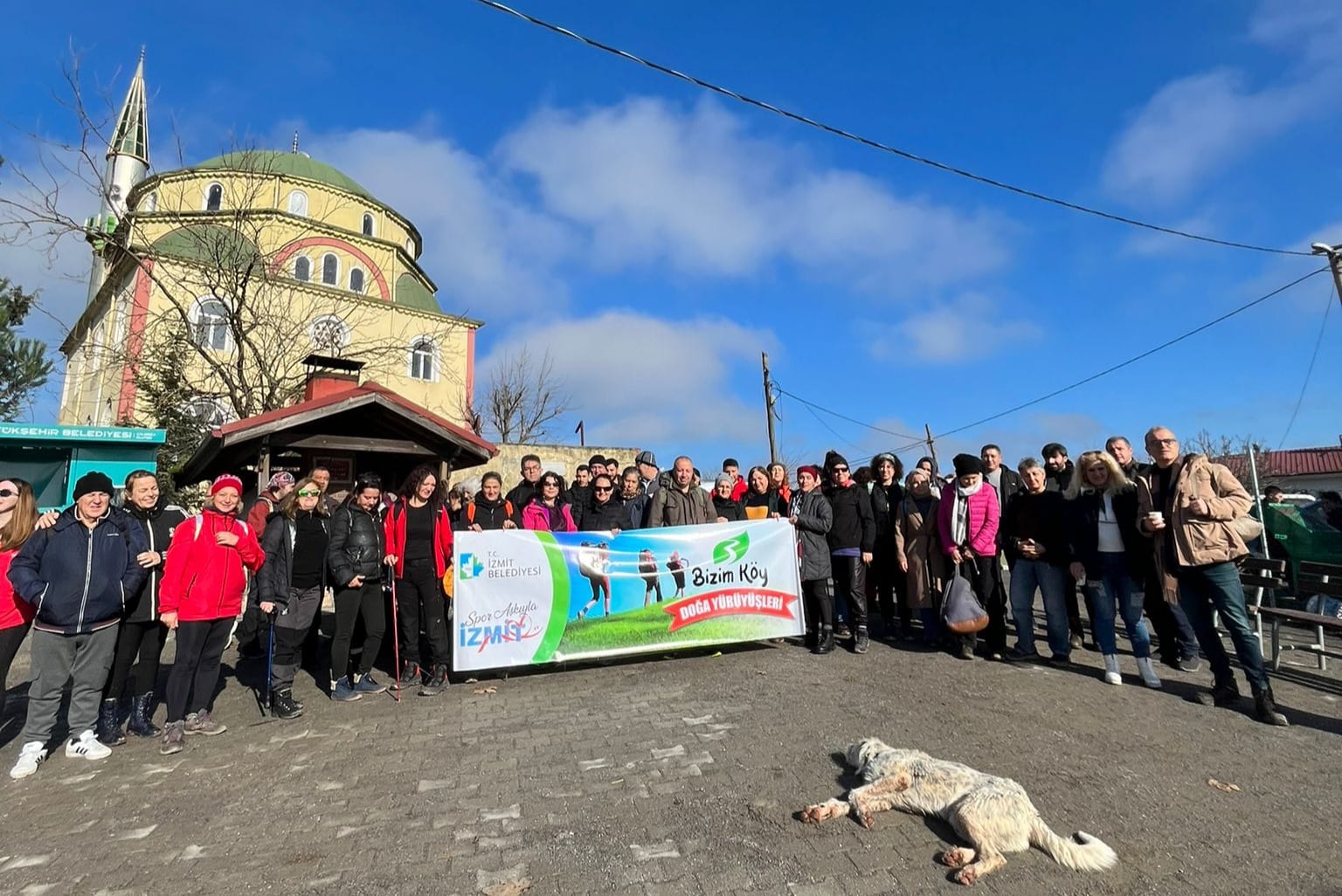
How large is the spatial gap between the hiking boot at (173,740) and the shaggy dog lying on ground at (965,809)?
4406mm

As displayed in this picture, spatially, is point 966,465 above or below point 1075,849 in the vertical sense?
above

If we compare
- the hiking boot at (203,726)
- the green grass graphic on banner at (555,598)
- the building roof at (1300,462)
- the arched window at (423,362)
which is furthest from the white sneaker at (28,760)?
the building roof at (1300,462)

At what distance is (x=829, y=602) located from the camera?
21.5 ft

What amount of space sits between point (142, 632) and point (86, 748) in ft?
2.68

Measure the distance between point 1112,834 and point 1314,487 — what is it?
43.4 m

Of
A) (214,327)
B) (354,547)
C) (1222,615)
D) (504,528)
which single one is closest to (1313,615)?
(1222,615)

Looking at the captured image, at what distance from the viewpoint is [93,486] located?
14.4 feet

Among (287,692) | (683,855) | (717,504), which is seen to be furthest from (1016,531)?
(287,692)

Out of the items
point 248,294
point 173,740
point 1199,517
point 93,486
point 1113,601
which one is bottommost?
point 173,740

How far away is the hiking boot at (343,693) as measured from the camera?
536 centimetres

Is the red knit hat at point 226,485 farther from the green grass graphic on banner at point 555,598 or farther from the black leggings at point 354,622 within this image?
the green grass graphic on banner at point 555,598

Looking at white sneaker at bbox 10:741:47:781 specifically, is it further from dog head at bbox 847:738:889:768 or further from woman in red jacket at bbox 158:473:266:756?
dog head at bbox 847:738:889:768

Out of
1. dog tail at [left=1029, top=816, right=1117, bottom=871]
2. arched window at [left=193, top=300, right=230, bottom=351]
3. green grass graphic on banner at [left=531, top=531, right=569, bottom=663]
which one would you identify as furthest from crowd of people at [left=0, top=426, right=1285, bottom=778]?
arched window at [left=193, top=300, right=230, bottom=351]

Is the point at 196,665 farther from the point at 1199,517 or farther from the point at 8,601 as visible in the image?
the point at 1199,517
